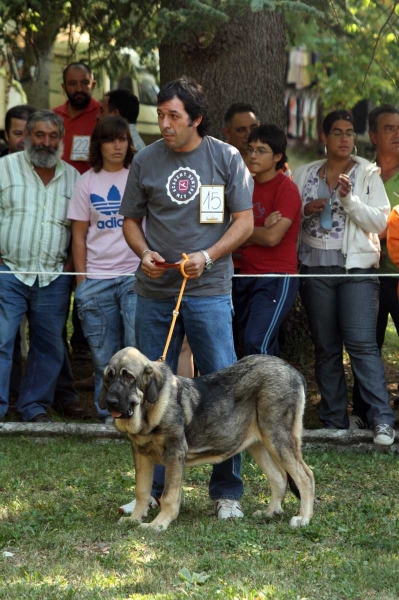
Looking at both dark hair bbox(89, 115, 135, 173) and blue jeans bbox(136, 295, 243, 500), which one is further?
dark hair bbox(89, 115, 135, 173)

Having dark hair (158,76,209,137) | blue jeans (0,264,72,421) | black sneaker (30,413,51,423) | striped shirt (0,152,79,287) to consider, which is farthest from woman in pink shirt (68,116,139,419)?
dark hair (158,76,209,137)

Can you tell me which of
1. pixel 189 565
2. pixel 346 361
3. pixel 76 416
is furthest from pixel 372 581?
pixel 346 361

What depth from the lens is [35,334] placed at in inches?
326

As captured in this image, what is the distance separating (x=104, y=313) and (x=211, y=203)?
94.0 inches

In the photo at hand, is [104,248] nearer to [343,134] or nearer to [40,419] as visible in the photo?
[40,419]

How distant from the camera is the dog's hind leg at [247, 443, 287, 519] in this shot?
19.9ft

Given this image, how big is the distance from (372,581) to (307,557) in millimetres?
477

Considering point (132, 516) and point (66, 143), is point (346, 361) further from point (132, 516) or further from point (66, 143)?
point (132, 516)

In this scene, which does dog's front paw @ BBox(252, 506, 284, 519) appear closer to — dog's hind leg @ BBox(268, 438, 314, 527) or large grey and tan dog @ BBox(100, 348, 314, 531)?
large grey and tan dog @ BBox(100, 348, 314, 531)

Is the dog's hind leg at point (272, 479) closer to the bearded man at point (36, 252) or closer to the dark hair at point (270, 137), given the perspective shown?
the bearded man at point (36, 252)

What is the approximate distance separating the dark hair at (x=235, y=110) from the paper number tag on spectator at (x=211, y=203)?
10.1 feet

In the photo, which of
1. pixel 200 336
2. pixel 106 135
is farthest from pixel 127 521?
pixel 106 135

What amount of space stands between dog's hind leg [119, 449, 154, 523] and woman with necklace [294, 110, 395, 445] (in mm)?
2411

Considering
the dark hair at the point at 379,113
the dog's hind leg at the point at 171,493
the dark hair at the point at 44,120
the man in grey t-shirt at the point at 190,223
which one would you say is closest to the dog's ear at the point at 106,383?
the dog's hind leg at the point at 171,493
